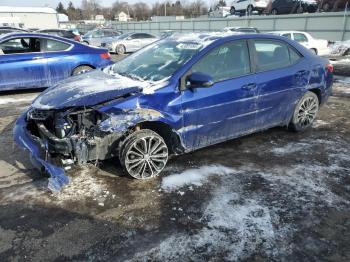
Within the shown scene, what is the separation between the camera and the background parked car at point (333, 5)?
25.3m

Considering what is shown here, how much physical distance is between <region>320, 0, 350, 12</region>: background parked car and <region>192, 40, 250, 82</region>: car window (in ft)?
78.9

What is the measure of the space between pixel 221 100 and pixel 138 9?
107385 mm

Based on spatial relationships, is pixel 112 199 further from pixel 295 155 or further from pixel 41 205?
pixel 295 155

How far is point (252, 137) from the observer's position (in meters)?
5.64

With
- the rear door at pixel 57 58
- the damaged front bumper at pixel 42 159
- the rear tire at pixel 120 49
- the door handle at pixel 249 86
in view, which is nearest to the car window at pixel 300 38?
the rear tire at pixel 120 49

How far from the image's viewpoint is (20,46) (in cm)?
846

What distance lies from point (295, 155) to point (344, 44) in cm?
1916

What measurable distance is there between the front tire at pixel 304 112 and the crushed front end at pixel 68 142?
10.3 feet

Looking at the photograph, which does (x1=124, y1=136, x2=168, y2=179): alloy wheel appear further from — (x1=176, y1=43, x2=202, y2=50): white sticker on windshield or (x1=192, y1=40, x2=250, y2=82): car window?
(x1=176, y1=43, x2=202, y2=50): white sticker on windshield

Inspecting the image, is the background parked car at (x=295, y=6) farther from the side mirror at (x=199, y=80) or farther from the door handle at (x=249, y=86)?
the side mirror at (x=199, y=80)

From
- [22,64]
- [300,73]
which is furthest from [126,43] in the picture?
[300,73]

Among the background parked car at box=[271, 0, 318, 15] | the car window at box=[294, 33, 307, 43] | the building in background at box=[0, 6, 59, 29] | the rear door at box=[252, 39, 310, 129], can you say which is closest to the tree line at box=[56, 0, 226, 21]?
the building in background at box=[0, 6, 59, 29]

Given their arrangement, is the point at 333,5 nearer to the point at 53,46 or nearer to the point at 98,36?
the point at 98,36

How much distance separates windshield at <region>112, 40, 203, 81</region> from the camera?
438 centimetres
